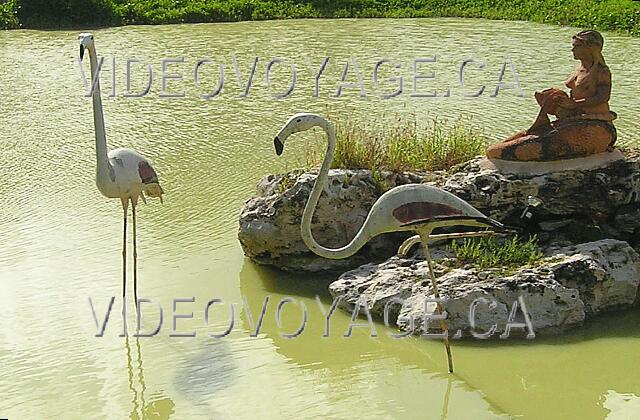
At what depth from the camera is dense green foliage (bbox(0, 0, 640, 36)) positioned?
59.6ft

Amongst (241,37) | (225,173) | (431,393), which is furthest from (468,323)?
(241,37)

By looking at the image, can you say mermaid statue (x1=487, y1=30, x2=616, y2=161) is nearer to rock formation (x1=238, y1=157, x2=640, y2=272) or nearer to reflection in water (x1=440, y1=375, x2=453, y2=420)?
rock formation (x1=238, y1=157, x2=640, y2=272)

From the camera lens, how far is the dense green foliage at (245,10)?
18156 mm

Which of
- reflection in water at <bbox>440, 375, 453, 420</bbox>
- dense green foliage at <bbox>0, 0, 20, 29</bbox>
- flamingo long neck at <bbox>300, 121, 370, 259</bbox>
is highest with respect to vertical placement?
dense green foliage at <bbox>0, 0, 20, 29</bbox>

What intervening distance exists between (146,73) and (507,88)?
523 cm

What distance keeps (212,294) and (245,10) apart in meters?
14.1

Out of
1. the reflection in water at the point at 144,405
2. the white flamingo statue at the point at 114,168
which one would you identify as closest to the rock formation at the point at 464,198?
the white flamingo statue at the point at 114,168

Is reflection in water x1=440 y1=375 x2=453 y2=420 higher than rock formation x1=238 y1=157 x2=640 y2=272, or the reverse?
rock formation x1=238 y1=157 x2=640 y2=272

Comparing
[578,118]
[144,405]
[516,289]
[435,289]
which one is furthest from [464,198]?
[144,405]

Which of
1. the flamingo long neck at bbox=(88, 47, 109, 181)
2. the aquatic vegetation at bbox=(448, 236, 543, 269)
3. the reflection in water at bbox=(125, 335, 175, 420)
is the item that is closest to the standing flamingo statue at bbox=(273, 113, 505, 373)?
the aquatic vegetation at bbox=(448, 236, 543, 269)

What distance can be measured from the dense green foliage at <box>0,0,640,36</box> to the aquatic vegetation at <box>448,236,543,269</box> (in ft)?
41.7

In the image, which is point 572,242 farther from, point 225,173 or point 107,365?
point 225,173

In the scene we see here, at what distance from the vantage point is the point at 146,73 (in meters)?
12.9

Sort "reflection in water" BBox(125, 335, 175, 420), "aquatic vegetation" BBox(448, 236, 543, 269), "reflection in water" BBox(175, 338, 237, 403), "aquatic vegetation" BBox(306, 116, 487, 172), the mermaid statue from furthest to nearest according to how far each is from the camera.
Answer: "aquatic vegetation" BBox(306, 116, 487, 172), the mermaid statue, "aquatic vegetation" BBox(448, 236, 543, 269), "reflection in water" BBox(175, 338, 237, 403), "reflection in water" BBox(125, 335, 175, 420)
